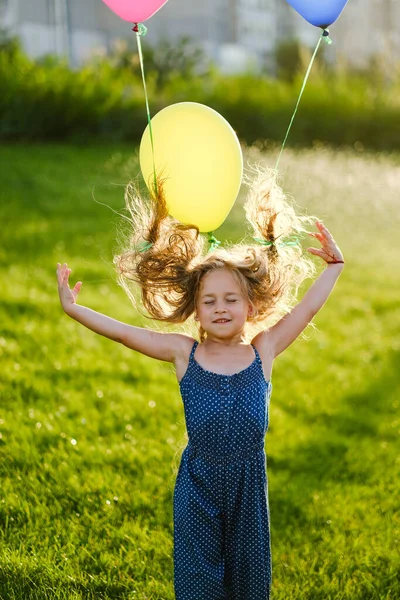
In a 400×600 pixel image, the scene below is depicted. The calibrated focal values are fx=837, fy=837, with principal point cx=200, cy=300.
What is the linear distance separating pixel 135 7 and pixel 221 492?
136 centimetres

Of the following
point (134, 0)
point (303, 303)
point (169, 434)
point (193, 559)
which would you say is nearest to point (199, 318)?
point (303, 303)

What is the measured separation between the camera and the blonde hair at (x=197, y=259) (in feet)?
7.39

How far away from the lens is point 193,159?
2.25m

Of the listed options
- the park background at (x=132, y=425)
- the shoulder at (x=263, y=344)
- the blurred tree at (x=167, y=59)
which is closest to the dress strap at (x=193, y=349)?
the shoulder at (x=263, y=344)

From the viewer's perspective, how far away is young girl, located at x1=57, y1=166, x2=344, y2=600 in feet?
6.83

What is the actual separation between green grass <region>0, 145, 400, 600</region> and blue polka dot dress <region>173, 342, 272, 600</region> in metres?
0.46

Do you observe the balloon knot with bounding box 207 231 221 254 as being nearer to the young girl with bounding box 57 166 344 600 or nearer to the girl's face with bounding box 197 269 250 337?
the young girl with bounding box 57 166 344 600

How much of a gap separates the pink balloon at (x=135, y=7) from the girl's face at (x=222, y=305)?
31.4 inches

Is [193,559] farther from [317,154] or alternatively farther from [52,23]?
[52,23]

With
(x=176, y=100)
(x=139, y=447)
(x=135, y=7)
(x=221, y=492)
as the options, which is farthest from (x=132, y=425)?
(x=176, y=100)

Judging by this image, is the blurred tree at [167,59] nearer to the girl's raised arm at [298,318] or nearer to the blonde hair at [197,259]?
the blonde hair at [197,259]

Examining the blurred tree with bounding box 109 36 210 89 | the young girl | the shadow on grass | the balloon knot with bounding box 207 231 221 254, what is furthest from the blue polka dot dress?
the blurred tree with bounding box 109 36 210 89

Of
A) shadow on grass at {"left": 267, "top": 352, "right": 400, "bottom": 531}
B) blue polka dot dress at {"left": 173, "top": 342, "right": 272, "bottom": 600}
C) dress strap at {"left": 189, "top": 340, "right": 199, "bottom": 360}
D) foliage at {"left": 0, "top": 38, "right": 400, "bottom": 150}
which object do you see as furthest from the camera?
foliage at {"left": 0, "top": 38, "right": 400, "bottom": 150}

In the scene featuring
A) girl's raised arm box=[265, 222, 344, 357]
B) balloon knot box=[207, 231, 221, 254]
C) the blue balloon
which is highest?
the blue balloon
